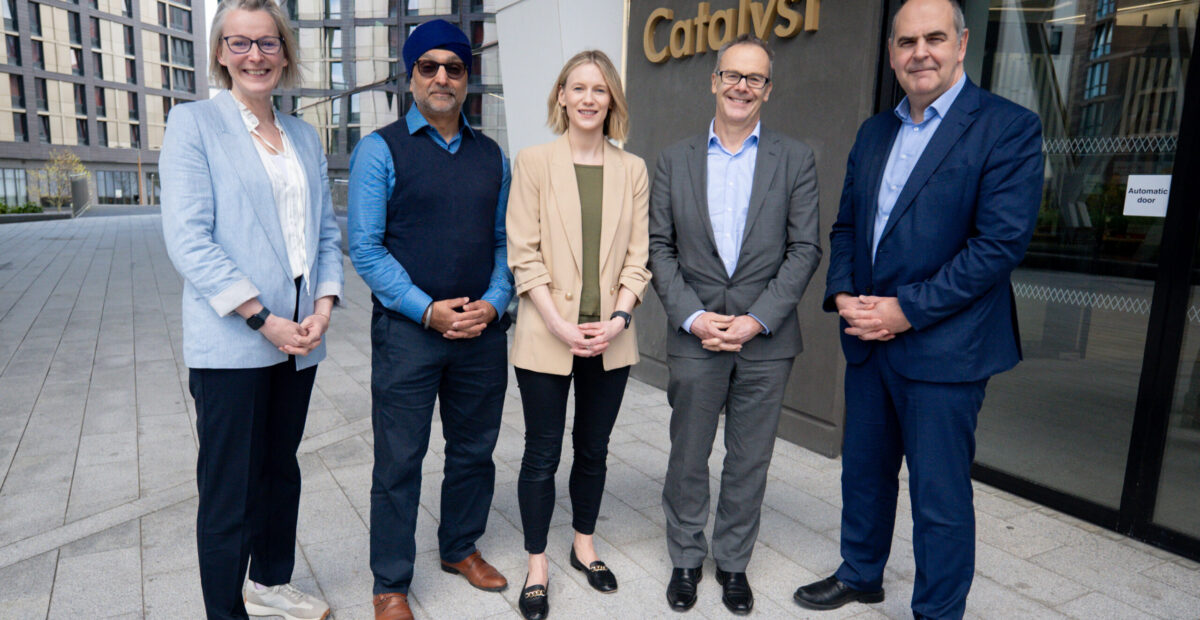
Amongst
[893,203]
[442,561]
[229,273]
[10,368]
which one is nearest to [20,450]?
[10,368]

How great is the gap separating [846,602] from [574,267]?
1722 millimetres

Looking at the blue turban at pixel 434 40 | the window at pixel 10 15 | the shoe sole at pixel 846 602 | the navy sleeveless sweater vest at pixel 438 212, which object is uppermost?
the window at pixel 10 15

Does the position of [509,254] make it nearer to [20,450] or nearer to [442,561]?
[442,561]

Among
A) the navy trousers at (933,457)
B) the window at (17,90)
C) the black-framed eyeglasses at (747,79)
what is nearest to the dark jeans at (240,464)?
the black-framed eyeglasses at (747,79)

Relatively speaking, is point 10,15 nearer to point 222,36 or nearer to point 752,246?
point 222,36

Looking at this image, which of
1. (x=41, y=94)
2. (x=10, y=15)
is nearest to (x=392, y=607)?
(x=41, y=94)

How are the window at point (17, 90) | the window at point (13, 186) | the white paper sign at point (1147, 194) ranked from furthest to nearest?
the window at point (17, 90), the window at point (13, 186), the white paper sign at point (1147, 194)

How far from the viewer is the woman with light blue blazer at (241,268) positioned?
2.20m

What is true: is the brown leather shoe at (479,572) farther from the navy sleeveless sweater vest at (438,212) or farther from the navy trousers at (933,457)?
the navy trousers at (933,457)

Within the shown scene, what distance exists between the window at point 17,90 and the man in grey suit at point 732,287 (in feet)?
220

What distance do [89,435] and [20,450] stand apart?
0.38 m

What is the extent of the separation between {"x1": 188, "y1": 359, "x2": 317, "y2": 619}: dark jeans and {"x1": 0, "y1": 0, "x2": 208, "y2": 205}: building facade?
56.6 meters

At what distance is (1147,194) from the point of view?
11.8 feet

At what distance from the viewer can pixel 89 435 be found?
497 centimetres
